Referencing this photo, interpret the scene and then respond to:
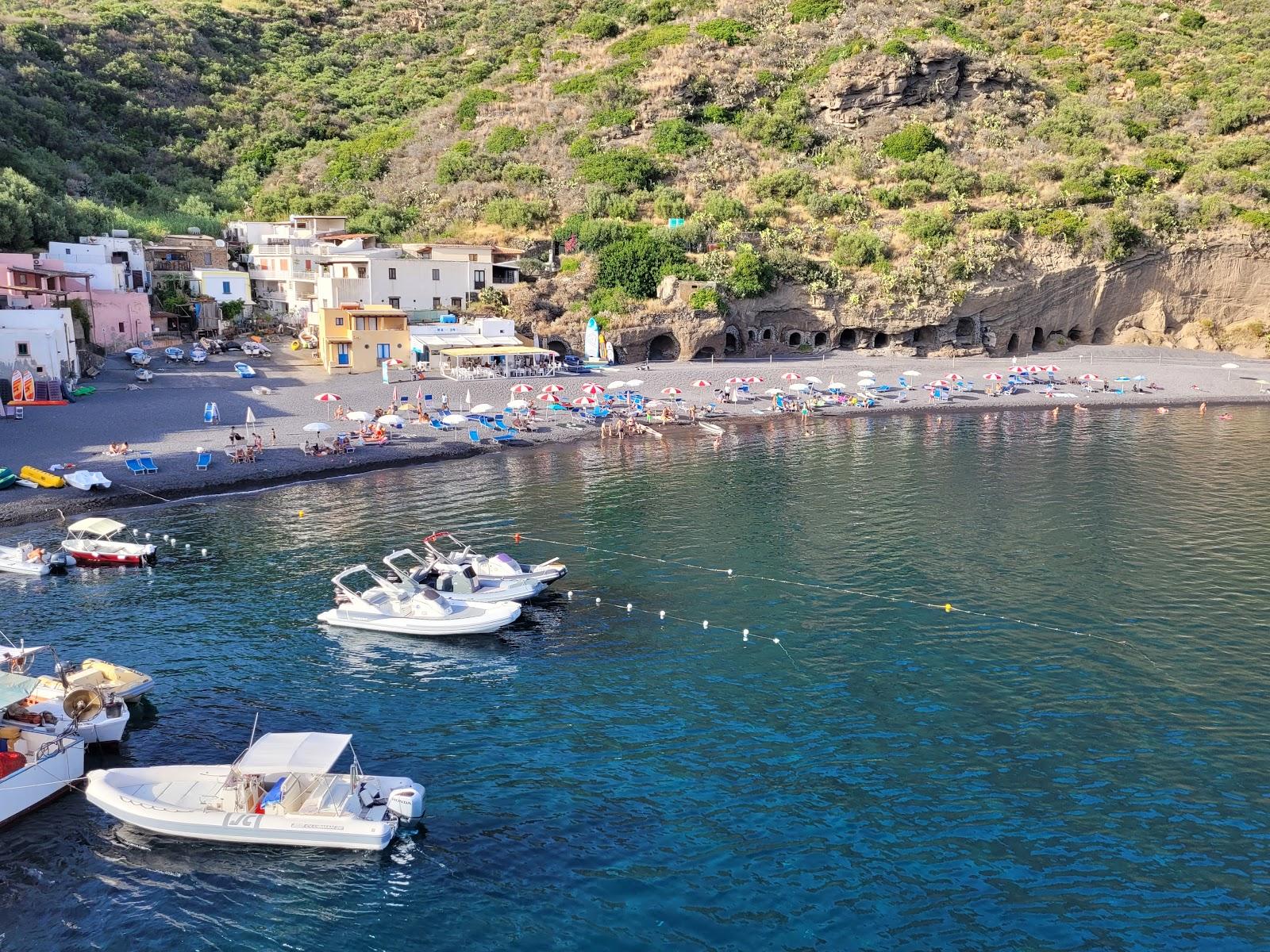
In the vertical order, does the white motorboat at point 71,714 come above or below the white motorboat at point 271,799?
above

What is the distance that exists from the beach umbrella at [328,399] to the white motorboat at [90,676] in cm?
2773

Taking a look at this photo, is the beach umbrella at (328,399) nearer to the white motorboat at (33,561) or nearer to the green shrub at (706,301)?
the white motorboat at (33,561)

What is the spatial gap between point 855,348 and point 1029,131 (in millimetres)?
37036

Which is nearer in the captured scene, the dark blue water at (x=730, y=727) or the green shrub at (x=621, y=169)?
the dark blue water at (x=730, y=727)

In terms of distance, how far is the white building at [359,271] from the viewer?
72625mm

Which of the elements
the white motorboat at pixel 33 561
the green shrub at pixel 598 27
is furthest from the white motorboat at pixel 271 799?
the green shrub at pixel 598 27

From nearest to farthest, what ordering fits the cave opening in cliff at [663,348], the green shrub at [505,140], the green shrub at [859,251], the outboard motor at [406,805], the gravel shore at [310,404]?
the outboard motor at [406,805]
the gravel shore at [310,404]
the cave opening in cliff at [663,348]
the green shrub at [859,251]
the green shrub at [505,140]

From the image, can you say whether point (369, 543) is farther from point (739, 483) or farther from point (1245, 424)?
point (1245, 424)

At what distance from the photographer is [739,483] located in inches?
1786

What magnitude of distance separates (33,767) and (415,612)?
35.3ft

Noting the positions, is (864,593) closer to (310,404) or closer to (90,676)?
(90,676)

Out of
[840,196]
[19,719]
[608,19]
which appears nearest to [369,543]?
[19,719]

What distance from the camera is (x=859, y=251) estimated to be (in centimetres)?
7775

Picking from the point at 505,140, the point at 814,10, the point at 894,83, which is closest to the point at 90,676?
the point at 505,140
